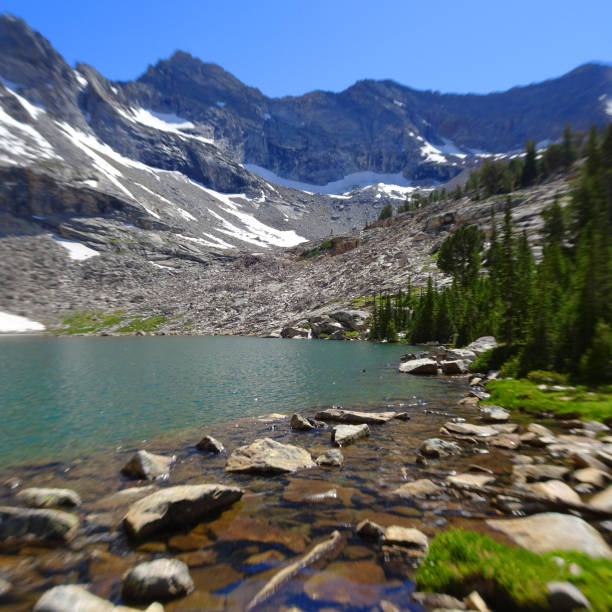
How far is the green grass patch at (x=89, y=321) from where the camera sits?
13088cm

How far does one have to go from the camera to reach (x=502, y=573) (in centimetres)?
573

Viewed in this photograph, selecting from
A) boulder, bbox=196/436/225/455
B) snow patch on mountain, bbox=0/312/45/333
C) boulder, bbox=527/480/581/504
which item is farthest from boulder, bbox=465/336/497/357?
snow patch on mountain, bbox=0/312/45/333

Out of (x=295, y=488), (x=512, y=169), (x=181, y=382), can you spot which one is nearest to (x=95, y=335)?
(x=181, y=382)

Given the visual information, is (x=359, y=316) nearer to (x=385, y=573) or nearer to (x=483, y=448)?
(x=483, y=448)

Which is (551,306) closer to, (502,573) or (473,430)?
(473,430)

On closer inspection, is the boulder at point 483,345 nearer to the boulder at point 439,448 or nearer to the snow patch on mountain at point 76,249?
the boulder at point 439,448

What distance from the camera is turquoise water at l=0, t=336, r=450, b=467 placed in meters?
18.7

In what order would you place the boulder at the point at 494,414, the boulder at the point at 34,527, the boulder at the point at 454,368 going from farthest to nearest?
the boulder at the point at 454,368 → the boulder at the point at 494,414 → the boulder at the point at 34,527

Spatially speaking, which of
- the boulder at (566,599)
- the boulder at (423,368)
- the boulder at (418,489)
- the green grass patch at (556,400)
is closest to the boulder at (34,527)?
the boulder at (418,489)

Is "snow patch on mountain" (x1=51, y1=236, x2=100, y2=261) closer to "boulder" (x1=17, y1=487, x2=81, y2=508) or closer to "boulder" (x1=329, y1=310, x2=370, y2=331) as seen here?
"boulder" (x1=329, y1=310, x2=370, y2=331)

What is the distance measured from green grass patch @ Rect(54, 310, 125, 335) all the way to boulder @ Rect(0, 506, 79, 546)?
141960mm

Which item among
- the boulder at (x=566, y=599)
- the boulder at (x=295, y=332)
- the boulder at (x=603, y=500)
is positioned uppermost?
the boulder at (x=295, y=332)

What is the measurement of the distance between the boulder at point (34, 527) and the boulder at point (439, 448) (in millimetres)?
12006

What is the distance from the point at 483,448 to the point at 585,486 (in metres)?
4.46
